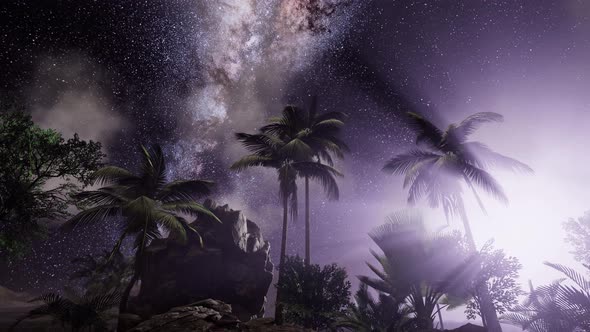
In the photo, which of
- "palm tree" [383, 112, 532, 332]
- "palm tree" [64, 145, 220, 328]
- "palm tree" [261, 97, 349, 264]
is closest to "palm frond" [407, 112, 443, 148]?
"palm tree" [383, 112, 532, 332]

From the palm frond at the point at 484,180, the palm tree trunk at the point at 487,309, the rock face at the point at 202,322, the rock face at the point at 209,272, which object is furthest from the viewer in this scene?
the rock face at the point at 209,272

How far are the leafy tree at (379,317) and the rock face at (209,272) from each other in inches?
609

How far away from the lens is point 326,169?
20406 mm

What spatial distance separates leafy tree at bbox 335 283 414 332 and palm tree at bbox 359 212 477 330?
3.96 ft

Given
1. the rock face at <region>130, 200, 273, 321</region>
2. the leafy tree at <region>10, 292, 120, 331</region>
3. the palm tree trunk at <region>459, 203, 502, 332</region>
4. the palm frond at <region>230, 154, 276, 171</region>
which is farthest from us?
the rock face at <region>130, 200, 273, 321</region>

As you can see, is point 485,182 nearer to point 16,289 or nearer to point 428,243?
point 428,243

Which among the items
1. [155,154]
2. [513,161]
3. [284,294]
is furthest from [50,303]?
[513,161]

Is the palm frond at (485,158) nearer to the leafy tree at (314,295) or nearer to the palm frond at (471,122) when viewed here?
the palm frond at (471,122)

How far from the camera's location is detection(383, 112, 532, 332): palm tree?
56.4ft

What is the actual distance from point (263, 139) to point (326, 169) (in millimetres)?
5414

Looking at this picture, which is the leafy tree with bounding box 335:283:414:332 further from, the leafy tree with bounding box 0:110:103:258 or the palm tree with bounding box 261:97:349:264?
the leafy tree with bounding box 0:110:103:258

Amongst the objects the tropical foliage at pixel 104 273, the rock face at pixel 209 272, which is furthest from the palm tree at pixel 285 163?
the tropical foliage at pixel 104 273

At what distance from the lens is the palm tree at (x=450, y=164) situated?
17188 mm

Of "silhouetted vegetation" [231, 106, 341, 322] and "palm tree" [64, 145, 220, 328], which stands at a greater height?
"silhouetted vegetation" [231, 106, 341, 322]
